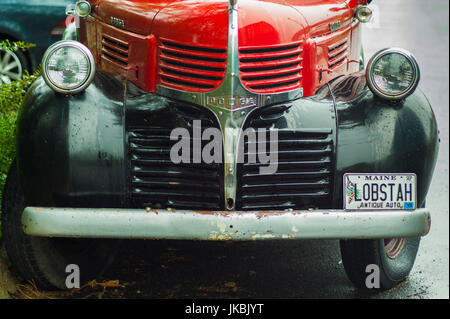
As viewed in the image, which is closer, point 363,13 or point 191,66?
point 191,66

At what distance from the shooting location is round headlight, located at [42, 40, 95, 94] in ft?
11.1

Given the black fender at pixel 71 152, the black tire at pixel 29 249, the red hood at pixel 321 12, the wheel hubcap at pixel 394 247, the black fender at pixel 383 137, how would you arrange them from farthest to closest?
the wheel hubcap at pixel 394 247 < the red hood at pixel 321 12 < the black tire at pixel 29 249 < the black fender at pixel 383 137 < the black fender at pixel 71 152

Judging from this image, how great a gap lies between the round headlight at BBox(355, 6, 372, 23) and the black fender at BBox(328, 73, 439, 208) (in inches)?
31.5

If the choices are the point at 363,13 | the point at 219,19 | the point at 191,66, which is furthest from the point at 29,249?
the point at 363,13

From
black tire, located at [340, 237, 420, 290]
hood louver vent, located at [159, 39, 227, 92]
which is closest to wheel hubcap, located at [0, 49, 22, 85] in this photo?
hood louver vent, located at [159, 39, 227, 92]

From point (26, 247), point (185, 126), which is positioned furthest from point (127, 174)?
point (26, 247)

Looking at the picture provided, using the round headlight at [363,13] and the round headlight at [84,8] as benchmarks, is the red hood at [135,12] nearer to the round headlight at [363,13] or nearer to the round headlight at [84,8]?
the round headlight at [84,8]

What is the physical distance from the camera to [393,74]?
3557mm

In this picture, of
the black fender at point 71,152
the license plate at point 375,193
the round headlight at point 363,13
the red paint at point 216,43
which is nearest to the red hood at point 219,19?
the red paint at point 216,43

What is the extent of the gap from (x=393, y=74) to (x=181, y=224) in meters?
1.34

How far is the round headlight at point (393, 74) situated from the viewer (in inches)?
138

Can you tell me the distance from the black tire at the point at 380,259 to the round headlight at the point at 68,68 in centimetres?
170

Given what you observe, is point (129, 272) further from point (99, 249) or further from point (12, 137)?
point (12, 137)

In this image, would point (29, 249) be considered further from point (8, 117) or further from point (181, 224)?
point (8, 117)
